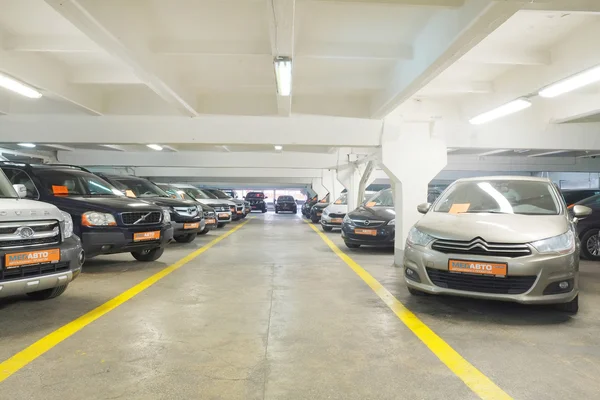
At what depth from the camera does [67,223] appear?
4289 millimetres

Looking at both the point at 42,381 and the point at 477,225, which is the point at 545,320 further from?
the point at 42,381

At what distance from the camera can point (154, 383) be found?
8.45 ft

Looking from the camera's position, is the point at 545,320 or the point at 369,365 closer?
the point at 369,365

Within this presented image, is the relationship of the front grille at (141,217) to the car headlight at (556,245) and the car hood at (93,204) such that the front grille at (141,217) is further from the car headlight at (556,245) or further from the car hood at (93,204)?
the car headlight at (556,245)

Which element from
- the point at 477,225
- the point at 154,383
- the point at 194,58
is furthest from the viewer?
the point at 194,58

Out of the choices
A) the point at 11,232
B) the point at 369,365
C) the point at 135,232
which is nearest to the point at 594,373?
the point at 369,365

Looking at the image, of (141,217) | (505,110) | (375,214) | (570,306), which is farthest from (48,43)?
(375,214)

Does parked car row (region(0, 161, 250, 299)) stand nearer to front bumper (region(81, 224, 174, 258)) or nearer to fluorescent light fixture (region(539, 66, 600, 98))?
front bumper (region(81, 224, 174, 258))

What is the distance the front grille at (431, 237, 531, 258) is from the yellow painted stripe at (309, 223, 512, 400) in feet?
2.50

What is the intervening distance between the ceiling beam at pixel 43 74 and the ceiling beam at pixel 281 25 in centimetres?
324

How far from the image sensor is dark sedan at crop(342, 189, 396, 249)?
28.3ft

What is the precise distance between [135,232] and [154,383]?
13.3 ft

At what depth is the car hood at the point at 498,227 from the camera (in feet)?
13.0

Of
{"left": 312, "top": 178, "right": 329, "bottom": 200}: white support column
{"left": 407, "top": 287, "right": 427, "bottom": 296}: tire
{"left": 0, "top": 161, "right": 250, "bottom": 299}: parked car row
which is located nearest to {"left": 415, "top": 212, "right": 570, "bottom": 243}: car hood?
{"left": 407, "top": 287, "right": 427, "bottom": 296}: tire
